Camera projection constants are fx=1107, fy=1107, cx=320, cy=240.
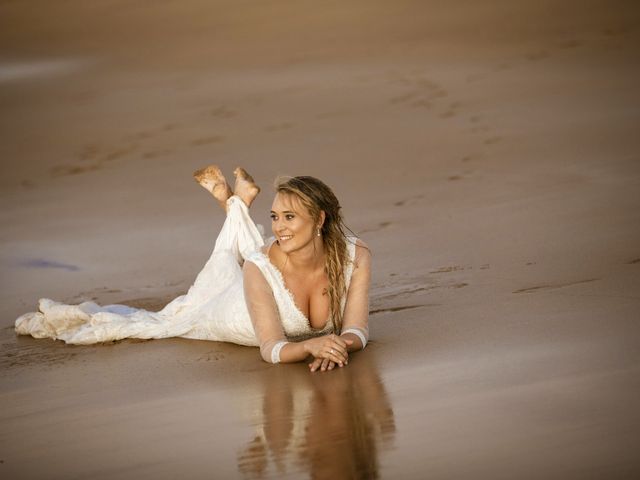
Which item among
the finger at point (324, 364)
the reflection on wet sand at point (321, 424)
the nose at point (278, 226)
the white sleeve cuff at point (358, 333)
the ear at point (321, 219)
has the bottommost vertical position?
the reflection on wet sand at point (321, 424)

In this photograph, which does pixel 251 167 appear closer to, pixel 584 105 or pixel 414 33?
pixel 584 105

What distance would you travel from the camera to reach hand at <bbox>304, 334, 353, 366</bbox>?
5.29m

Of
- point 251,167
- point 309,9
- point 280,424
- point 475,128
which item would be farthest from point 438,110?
point 280,424

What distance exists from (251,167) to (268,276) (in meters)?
5.92

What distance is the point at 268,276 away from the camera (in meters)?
5.65

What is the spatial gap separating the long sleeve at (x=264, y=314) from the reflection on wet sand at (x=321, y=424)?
0.38 feet

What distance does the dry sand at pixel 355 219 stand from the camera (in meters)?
4.39

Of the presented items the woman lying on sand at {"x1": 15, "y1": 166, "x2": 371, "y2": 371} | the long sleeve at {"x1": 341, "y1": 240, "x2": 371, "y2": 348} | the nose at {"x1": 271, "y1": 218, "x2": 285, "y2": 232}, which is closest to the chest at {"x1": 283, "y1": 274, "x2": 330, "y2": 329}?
the woman lying on sand at {"x1": 15, "y1": 166, "x2": 371, "y2": 371}

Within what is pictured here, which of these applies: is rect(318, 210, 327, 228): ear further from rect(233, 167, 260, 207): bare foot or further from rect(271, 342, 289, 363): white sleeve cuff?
rect(233, 167, 260, 207): bare foot

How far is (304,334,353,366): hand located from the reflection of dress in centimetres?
72

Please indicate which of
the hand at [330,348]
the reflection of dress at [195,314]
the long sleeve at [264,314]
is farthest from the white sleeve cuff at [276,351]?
the reflection of dress at [195,314]

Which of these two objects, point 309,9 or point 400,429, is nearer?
point 400,429

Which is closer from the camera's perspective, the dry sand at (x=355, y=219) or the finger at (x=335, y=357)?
the dry sand at (x=355, y=219)

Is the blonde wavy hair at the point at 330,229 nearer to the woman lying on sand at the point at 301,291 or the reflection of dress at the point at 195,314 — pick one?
the woman lying on sand at the point at 301,291
